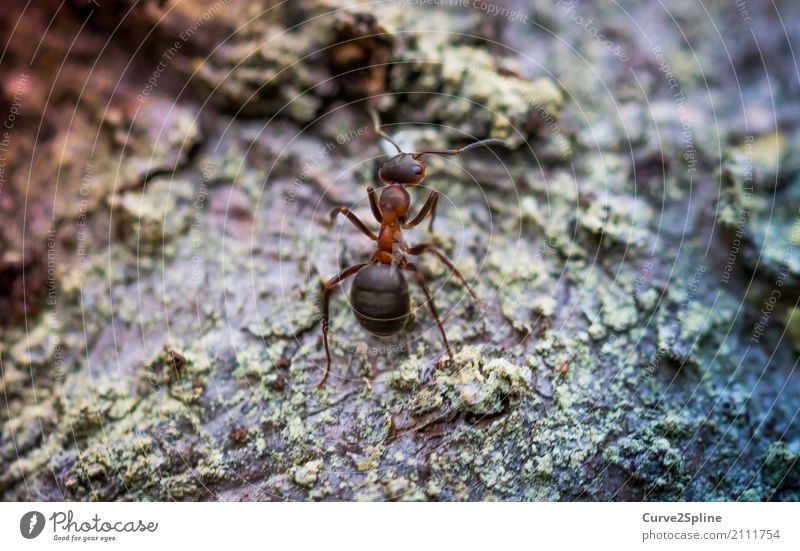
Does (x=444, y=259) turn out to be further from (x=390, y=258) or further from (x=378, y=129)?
(x=378, y=129)

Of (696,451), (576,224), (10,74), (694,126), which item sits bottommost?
(696,451)

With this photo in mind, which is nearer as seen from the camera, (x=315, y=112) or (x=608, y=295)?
(x=608, y=295)

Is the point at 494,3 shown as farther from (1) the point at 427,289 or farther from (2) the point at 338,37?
(1) the point at 427,289

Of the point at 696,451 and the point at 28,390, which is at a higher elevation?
the point at 28,390

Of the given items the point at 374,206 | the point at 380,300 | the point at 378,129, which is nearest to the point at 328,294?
the point at 380,300

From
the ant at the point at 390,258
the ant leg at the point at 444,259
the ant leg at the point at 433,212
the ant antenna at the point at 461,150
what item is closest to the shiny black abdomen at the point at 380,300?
the ant at the point at 390,258

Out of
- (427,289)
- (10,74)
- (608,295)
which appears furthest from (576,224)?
(10,74)
